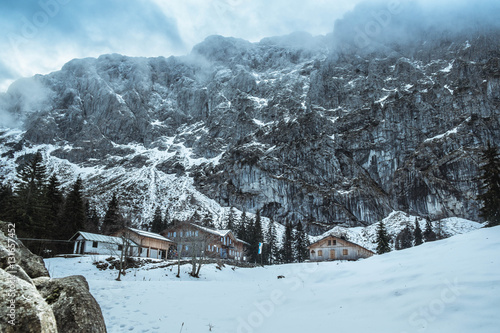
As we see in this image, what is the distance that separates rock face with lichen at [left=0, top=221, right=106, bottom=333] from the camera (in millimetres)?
3656

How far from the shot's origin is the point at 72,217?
149ft

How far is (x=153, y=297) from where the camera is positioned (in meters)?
16.2

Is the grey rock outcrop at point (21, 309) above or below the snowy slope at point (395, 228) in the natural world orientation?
below

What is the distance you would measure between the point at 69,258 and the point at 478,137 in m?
179

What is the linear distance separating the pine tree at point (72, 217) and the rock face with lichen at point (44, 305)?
144 feet

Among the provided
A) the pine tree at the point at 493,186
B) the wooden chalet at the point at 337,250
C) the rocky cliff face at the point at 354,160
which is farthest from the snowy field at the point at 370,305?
the rocky cliff face at the point at 354,160

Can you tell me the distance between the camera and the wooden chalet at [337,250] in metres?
59.0

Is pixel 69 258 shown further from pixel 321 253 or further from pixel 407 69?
pixel 407 69

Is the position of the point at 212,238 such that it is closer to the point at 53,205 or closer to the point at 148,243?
the point at 148,243

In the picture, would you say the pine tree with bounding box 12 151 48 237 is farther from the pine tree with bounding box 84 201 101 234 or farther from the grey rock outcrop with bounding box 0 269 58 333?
the grey rock outcrop with bounding box 0 269 58 333

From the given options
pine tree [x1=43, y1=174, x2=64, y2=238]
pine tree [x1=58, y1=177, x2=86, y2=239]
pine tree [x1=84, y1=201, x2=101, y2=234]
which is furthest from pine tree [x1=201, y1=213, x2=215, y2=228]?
pine tree [x1=43, y1=174, x2=64, y2=238]

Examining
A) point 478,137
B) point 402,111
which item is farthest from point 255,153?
point 478,137

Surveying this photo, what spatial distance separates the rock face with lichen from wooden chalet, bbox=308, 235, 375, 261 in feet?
194

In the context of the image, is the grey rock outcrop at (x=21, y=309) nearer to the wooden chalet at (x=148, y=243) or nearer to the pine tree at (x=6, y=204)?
the pine tree at (x=6, y=204)
